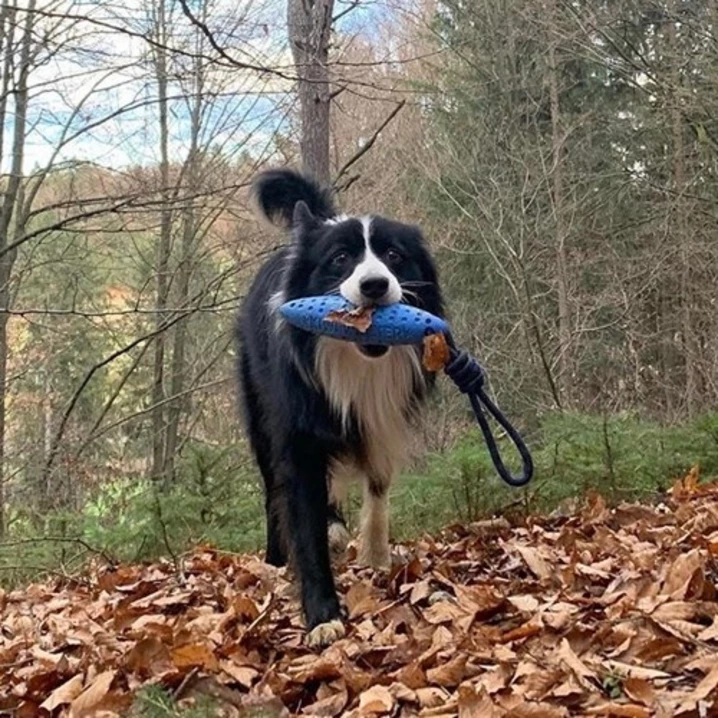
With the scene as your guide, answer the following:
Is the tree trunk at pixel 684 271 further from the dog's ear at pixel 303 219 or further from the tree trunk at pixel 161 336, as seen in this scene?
the dog's ear at pixel 303 219

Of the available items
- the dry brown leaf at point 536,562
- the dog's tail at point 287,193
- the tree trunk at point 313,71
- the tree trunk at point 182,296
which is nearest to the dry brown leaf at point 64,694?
the dry brown leaf at point 536,562

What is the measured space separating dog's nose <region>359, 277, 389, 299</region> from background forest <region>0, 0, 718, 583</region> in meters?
1.56

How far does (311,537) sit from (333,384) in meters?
0.61

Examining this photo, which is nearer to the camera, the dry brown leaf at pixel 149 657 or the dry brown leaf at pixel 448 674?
the dry brown leaf at pixel 448 674

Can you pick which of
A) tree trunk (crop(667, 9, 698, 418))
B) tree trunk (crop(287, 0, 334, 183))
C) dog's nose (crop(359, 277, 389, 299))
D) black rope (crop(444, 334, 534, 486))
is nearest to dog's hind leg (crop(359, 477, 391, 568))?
black rope (crop(444, 334, 534, 486))

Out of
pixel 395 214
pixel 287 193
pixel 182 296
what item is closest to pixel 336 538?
pixel 287 193

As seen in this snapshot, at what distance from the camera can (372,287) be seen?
3582 mm

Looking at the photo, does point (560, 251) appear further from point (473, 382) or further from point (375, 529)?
point (473, 382)

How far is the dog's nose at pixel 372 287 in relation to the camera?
3.58 metres

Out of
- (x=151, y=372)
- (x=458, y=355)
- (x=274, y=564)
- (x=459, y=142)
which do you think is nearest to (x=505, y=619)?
(x=458, y=355)

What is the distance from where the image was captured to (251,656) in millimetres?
3152

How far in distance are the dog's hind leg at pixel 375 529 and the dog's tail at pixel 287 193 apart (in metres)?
1.44

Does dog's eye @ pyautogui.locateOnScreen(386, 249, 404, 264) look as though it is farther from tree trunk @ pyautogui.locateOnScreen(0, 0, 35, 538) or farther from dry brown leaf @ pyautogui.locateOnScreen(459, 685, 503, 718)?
tree trunk @ pyautogui.locateOnScreen(0, 0, 35, 538)

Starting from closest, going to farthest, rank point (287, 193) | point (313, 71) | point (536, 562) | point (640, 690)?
point (640, 690)
point (536, 562)
point (287, 193)
point (313, 71)
